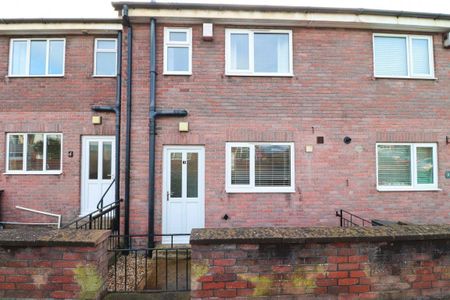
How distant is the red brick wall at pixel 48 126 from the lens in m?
7.18

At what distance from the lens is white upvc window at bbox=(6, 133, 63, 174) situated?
7.36 m

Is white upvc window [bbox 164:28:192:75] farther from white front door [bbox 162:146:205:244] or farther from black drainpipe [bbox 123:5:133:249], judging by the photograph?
white front door [bbox 162:146:205:244]

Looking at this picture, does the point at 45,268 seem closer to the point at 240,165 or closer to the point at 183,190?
the point at 183,190

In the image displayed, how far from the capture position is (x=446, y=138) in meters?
6.70

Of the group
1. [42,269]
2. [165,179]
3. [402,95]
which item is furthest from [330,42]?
[42,269]

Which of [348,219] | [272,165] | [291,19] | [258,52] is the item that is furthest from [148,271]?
[291,19]

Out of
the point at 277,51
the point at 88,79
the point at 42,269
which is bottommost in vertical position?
the point at 42,269

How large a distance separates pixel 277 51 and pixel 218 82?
1638mm

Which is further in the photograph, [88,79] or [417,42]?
[88,79]

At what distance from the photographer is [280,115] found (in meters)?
6.41

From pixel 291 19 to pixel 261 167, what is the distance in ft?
11.4

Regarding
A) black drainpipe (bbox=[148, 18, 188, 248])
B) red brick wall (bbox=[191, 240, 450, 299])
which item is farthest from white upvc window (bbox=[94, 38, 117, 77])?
red brick wall (bbox=[191, 240, 450, 299])

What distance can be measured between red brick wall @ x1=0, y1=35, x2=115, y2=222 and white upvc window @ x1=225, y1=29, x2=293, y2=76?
350cm

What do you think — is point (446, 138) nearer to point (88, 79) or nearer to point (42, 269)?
point (42, 269)
